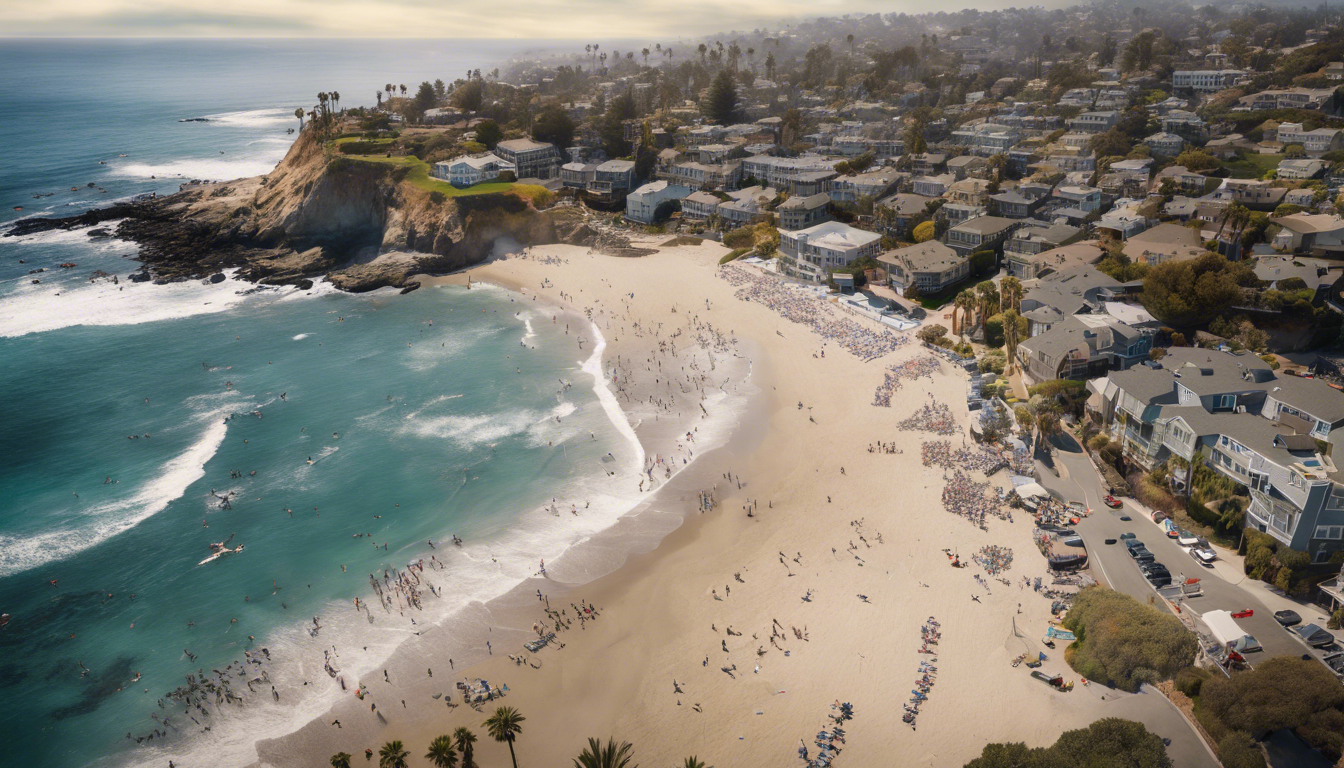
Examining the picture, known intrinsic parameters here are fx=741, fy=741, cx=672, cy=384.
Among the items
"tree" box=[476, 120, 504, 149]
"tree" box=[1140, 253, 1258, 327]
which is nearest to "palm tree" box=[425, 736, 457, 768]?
"tree" box=[1140, 253, 1258, 327]

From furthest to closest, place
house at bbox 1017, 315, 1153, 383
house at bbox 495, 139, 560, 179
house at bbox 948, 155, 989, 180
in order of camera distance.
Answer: house at bbox 495, 139, 560, 179 < house at bbox 948, 155, 989, 180 < house at bbox 1017, 315, 1153, 383

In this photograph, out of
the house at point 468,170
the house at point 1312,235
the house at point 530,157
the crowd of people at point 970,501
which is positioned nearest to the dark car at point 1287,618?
the crowd of people at point 970,501

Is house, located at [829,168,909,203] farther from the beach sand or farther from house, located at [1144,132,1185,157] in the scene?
the beach sand

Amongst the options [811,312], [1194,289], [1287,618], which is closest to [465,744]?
[1287,618]

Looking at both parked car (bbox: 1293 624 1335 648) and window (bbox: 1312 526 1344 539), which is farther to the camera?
window (bbox: 1312 526 1344 539)

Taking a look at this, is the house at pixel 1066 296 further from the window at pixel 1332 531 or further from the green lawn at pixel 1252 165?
the green lawn at pixel 1252 165

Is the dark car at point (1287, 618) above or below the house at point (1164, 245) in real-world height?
below

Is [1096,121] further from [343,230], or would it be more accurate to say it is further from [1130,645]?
[343,230]

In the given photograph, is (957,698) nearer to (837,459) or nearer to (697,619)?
(697,619)
